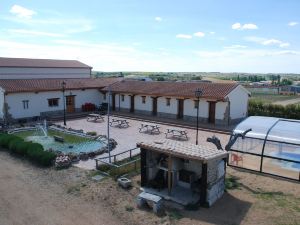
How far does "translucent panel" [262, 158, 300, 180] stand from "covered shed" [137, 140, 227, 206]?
3418mm

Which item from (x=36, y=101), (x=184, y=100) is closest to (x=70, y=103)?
(x=36, y=101)

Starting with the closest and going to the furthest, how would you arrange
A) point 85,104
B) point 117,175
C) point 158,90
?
point 117,175
point 158,90
point 85,104

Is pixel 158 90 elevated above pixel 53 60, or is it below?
below

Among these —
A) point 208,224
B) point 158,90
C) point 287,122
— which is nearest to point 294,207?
point 208,224

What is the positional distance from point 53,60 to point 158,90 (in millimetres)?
24912

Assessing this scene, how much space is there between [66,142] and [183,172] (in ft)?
34.3

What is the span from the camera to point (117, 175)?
13648 mm

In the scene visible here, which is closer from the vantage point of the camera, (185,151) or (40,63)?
(185,151)

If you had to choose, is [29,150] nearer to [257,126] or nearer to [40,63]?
[257,126]

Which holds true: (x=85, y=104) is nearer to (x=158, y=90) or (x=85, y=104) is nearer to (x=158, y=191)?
(x=158, y=90)

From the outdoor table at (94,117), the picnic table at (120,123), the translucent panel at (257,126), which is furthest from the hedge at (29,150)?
the translucent panel at (257,126)

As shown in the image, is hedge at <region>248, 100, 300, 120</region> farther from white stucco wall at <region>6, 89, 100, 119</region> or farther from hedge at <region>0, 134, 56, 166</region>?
hedge at <region>0, 134, 56, 166</region>

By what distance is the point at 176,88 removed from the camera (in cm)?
2895

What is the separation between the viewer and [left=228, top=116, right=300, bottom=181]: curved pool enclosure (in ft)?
44.5
